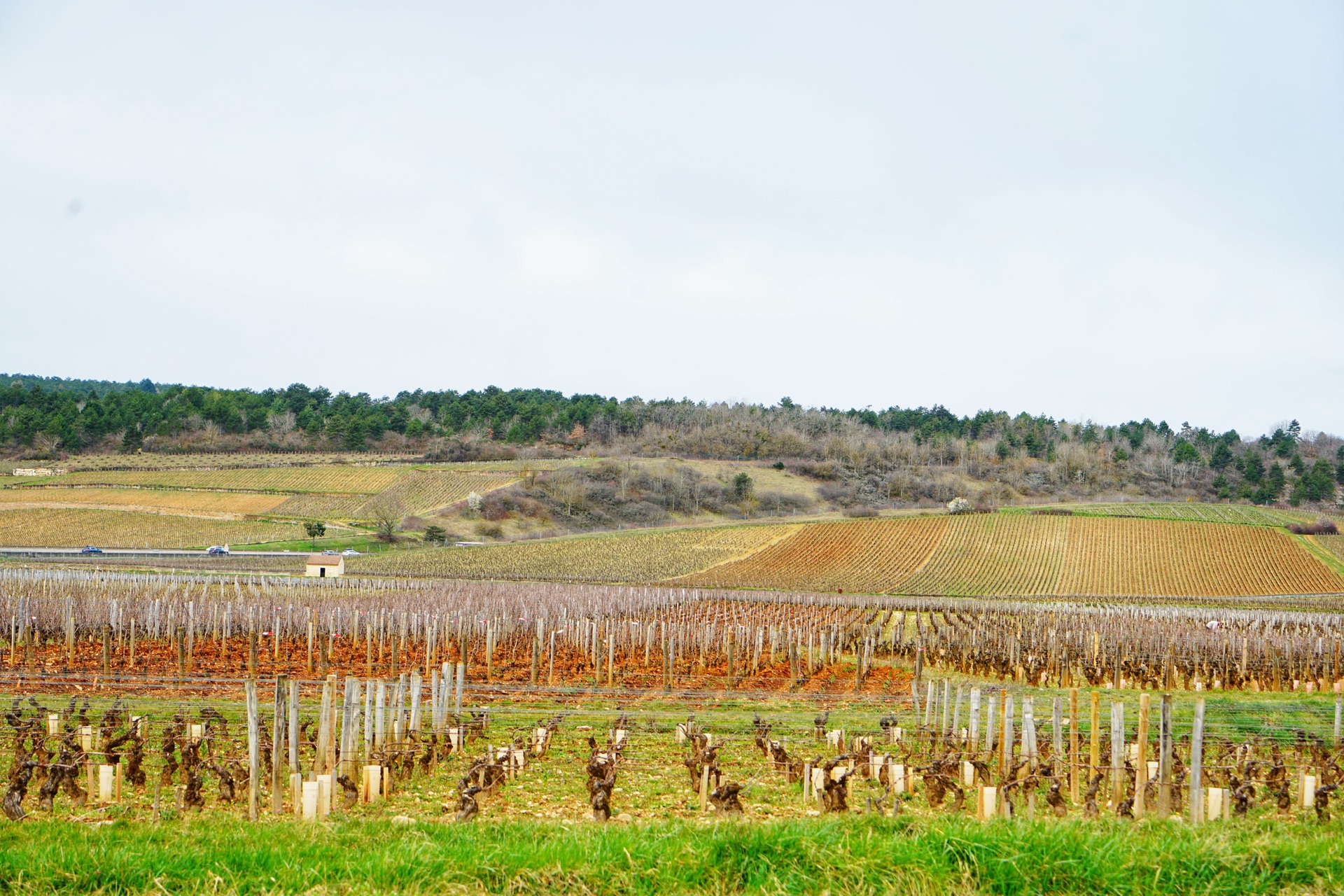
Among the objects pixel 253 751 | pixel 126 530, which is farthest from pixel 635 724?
pixel 126 530

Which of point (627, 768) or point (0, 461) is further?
point (0, 461)

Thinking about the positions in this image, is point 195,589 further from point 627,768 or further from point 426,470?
point 426,470

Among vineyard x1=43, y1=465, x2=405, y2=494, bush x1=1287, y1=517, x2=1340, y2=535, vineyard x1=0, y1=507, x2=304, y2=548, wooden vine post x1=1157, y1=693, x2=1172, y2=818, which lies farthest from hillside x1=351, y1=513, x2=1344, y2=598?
wooden vine post x1=1157, y1=693, x2=1172, y2=818

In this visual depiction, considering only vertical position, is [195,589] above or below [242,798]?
below

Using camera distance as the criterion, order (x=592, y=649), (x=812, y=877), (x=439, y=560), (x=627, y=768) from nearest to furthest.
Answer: (x=812, y=877), (x=627, y=768), (x=592, y=649), (x=439, y=560)

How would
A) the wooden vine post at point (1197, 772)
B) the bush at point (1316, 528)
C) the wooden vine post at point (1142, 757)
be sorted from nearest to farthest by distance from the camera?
the wooden vine post at point (1197, 772) → the wooden vine post at point (1142, 757) → the bush at point (1316, 528)

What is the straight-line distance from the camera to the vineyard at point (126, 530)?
195 feet

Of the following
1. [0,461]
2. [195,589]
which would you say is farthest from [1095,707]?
[0,461]

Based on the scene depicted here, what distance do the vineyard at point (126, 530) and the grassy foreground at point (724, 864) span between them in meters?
58.5

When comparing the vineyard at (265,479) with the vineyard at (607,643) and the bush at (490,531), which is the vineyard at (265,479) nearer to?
the bush at (490,531)

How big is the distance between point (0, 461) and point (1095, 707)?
3899 inches

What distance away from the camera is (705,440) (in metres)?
109

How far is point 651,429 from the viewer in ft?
384

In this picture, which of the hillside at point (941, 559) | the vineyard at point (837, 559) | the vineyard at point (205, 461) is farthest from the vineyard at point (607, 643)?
the vineyard at point (205, 461)
